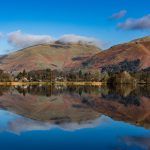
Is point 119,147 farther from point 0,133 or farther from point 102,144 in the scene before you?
point 0,133

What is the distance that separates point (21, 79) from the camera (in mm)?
197250

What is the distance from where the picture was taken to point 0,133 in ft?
84.3

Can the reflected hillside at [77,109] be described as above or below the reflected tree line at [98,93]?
below

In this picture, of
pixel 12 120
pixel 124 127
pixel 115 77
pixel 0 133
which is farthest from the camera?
pixel 115 77

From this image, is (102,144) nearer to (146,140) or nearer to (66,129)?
(146,140)

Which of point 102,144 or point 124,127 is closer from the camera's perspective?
point 102,144

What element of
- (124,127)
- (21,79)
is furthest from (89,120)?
(21,79)

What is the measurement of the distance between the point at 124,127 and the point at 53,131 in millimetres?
6759

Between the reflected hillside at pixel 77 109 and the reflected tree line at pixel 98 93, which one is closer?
the reflected hillside at pixel 77 109

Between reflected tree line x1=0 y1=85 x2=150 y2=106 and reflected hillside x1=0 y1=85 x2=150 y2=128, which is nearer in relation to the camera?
reflected hillside x1=0 y1=85 x2=150 y2=128

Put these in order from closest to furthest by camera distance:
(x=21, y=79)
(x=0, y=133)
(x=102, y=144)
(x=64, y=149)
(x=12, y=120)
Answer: (x=64, y=149), (x=102, y=144), (x=0, y=133), (x=12, y=120), (x=21, y=79)

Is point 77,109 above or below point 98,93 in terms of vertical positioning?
below

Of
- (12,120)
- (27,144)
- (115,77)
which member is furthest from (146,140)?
(115,77)

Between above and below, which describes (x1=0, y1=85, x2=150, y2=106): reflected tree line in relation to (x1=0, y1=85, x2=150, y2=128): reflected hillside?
above
